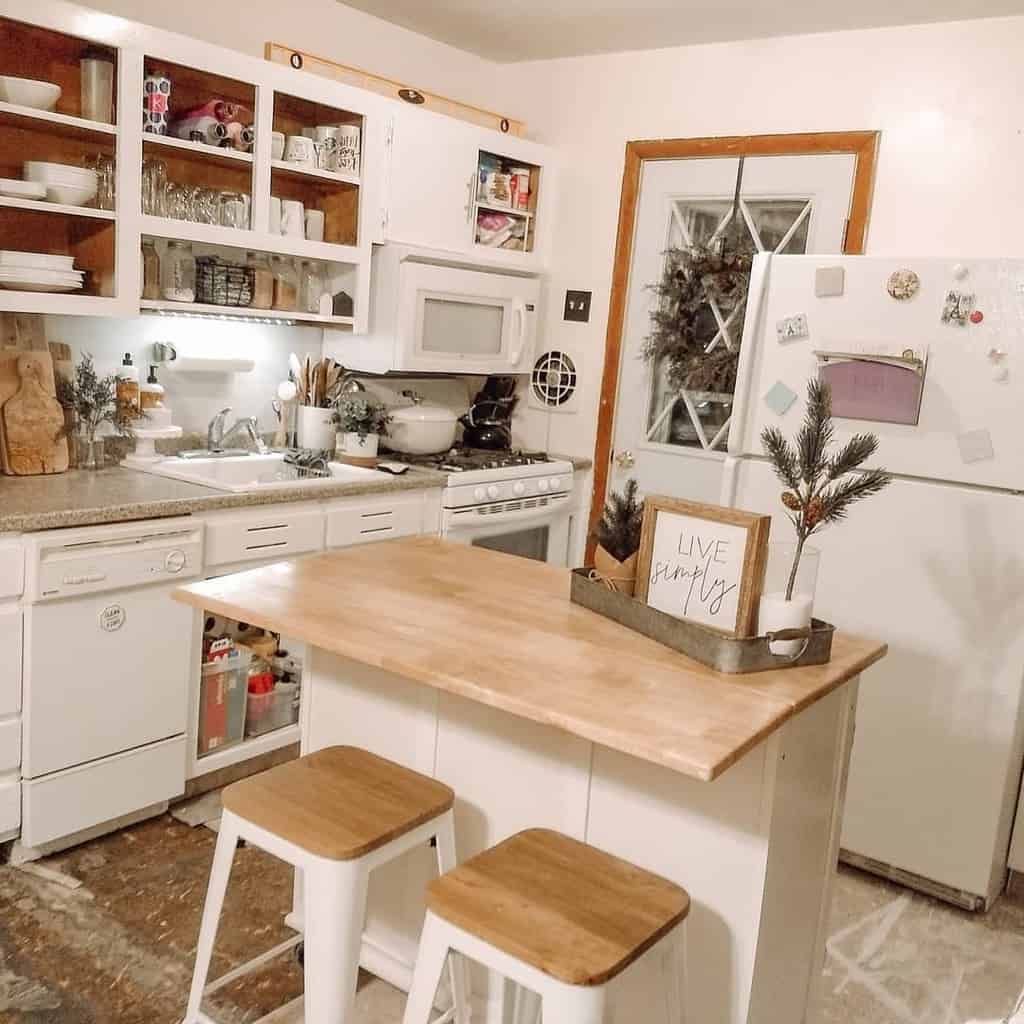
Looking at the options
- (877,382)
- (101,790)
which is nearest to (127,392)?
(101,790)

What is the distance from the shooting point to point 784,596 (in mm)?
1646

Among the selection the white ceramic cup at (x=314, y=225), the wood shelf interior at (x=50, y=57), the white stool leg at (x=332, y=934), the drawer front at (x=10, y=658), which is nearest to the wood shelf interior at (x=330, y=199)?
the white ceramic cup at (x=314, y=225)

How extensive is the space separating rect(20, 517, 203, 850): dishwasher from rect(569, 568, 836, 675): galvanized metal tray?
1392mm

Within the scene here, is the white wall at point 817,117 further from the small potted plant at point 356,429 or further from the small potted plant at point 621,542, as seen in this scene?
the small potted plant at point 621,542

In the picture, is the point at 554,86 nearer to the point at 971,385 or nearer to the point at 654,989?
the point at 971,385

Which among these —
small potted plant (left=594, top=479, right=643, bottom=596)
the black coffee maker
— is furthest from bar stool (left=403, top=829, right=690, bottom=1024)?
the black coffee maker

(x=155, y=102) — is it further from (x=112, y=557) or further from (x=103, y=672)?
(x=103, y=672)

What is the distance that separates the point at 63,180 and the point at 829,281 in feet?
6.81

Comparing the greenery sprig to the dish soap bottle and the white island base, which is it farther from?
the dish soap bottle

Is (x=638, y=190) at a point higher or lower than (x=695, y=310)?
higher

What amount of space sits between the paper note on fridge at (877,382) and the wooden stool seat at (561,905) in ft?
5.39

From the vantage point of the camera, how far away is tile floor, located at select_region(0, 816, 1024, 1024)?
6.96 feet

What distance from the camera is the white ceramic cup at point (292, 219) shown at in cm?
329

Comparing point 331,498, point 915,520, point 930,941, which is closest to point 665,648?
point 915,520
